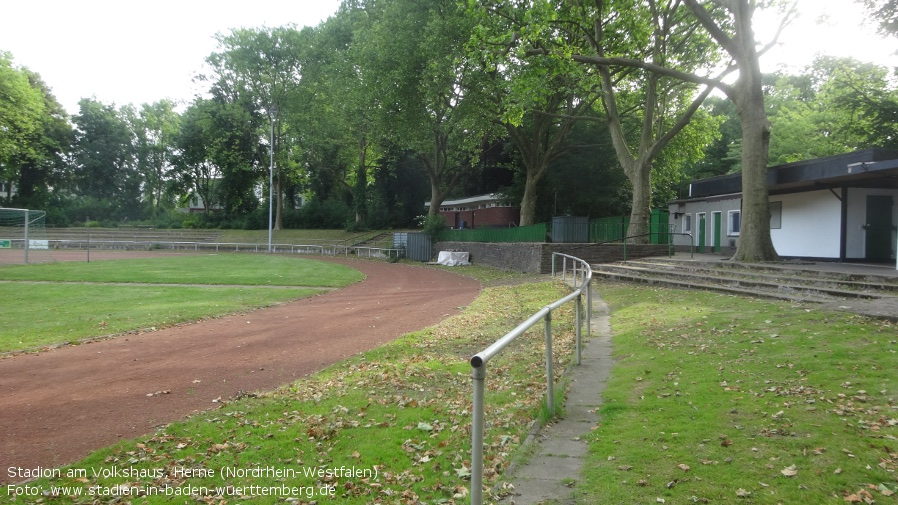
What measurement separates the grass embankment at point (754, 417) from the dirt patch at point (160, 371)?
461 centimetres

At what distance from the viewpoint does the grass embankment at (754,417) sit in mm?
3990

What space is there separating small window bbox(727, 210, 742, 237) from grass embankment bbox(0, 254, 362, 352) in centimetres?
1667

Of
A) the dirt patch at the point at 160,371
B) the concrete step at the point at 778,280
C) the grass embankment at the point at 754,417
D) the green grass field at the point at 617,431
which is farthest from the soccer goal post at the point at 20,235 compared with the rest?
the grass embankment at the point at 754,417

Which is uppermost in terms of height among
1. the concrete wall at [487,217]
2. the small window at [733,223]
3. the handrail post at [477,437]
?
the concrete wall at [487,217]

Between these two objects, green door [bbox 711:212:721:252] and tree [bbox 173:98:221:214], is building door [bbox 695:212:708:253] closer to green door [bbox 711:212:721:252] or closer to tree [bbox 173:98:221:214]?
green door [bbox 711:212:721:252]

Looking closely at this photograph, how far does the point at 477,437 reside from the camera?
3162mm

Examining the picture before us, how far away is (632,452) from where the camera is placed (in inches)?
187

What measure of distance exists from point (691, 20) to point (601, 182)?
13343 millimetres

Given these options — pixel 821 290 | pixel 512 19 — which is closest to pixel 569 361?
pixel 821 290

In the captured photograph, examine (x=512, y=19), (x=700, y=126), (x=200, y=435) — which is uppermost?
(x=512, y=19)

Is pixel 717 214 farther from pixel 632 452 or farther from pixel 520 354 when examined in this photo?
pixel 632 452

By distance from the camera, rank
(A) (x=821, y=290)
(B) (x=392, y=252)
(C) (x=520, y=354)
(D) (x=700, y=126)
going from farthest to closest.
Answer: (B) (x=392, y=252)
(D) (x=700, y=126)
(A) (x=821, y=290)
(C) (x=520, y=354)

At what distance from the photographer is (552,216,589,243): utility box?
89.2ft

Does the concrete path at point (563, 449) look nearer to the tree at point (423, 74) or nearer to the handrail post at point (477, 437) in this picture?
the handrail post at point (477, 437)
